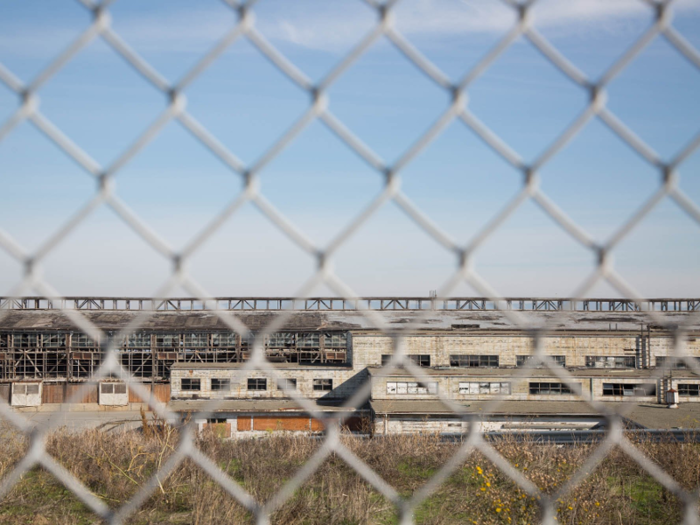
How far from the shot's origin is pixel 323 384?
73.2ft

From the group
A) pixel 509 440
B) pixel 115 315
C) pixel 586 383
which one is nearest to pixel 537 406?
pixel 586 383

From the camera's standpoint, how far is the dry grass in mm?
5098

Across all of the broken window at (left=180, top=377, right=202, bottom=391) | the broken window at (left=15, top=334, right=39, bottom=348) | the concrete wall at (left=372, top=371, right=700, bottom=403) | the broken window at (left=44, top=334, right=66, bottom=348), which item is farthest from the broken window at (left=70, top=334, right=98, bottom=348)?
the concrete wall at (left=372, top=371, right=700, bottom=403)

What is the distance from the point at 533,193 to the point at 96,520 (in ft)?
17.6

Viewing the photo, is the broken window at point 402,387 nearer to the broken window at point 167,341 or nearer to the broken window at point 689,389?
the broken window at point 689,389

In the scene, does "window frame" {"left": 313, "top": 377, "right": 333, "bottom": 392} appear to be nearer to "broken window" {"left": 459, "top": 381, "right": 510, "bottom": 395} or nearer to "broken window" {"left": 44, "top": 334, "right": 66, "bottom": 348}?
"broken window" {"left": 459, "top": 381, "right": 510, "bottom": 395}

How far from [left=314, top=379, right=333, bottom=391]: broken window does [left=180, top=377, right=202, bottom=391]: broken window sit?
4.20 metres

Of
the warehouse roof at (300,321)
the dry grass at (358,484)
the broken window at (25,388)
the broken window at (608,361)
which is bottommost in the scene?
the dry grass at (358,484)

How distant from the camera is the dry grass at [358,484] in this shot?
5098 millimetres

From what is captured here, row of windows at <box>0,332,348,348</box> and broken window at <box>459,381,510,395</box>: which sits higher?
Answer: row of windows at <box>0,332,348,348</box>

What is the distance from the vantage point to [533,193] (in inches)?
49.6

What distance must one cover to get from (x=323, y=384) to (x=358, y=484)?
55.2 feet

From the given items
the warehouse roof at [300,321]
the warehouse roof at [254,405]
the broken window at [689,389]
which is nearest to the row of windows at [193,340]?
the warehouse roof at [300,321]

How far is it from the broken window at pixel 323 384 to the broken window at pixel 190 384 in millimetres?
4199
